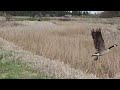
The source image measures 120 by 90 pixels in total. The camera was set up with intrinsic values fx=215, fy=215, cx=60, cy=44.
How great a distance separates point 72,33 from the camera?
232 cm

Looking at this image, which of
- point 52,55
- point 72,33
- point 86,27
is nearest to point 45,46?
point 52,55

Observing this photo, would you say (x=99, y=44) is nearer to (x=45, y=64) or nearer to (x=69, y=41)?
(x=69, y=41)

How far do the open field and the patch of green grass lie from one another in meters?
0.15

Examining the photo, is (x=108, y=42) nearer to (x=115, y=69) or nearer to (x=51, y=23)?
(x=115, y=69)

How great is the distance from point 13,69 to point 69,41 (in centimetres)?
73

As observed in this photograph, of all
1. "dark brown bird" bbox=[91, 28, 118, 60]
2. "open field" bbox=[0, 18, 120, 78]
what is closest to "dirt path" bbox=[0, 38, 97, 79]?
"open field" bbox=[0, 18, 120, 78]

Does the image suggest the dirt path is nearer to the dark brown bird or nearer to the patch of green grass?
the patch of green grass

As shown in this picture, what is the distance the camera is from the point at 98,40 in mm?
2229

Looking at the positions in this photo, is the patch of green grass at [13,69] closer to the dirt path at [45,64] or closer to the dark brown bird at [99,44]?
the dirt path at [45,64]
